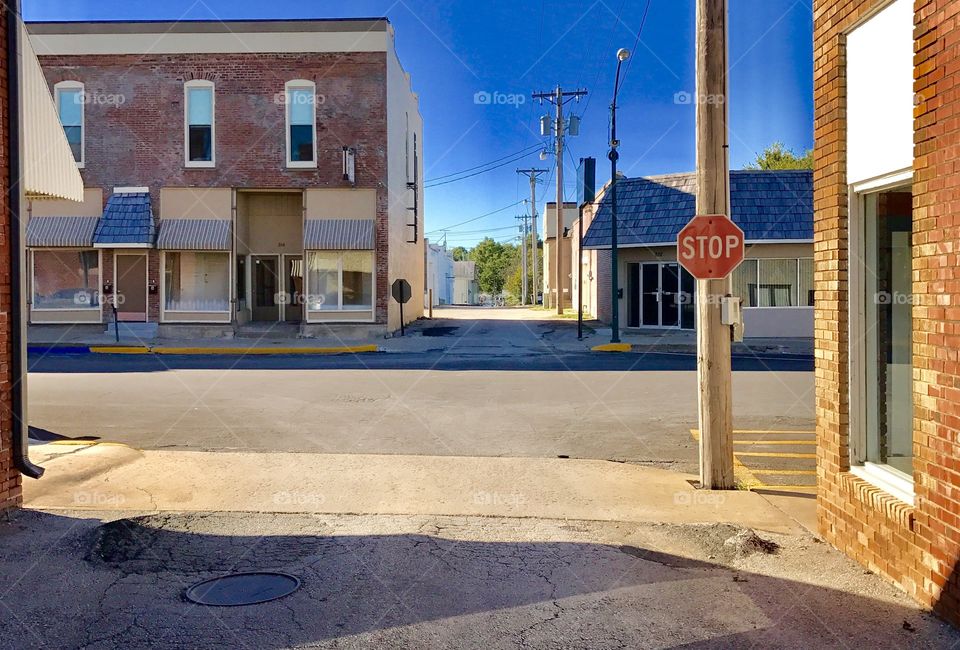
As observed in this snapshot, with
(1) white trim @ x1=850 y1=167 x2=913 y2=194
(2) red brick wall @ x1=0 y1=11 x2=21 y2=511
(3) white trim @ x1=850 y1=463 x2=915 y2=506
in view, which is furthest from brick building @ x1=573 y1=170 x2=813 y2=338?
(2) red brick wall @ x1=0 y1=11 x2=21 y2=511

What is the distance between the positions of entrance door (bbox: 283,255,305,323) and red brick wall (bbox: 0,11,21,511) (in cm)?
2231

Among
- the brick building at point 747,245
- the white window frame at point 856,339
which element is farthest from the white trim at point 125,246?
the white window frame at point 856,339

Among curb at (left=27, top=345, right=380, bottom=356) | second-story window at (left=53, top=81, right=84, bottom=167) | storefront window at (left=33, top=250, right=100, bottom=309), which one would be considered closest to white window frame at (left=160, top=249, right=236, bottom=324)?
storefront window at (left=33, top=250, right=100, bottom=309)

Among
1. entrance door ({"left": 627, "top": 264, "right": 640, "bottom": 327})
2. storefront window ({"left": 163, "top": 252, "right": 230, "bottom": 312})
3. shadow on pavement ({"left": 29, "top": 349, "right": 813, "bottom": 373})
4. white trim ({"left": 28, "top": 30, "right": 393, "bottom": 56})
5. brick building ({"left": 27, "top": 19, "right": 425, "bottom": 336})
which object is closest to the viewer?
shadow on pavement ({"left": 29, "top": 349, "right": 813, "bottom": 373})

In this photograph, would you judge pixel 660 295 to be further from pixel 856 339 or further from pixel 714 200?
pixel 856 339

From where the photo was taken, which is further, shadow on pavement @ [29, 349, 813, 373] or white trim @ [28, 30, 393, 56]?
white trim @ [28, 30, 393, 56]

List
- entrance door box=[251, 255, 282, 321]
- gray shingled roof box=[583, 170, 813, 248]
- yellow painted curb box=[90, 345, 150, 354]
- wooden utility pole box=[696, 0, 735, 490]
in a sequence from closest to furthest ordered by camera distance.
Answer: wooden utility pole box=[696, 0, 735, 490] → yellow painted curb box=[90, 345, 150, 354] → gray shingled roof box=[583, 170, 813, 248] → entrance door box=[251, 255, 282, 321]

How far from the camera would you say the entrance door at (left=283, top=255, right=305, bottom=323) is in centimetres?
2908

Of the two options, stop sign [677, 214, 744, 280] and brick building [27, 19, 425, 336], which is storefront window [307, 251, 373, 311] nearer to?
brick building [27, 19, 425, 336]

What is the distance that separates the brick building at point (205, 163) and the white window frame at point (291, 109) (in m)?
0.04

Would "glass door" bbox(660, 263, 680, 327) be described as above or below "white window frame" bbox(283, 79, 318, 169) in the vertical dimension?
below

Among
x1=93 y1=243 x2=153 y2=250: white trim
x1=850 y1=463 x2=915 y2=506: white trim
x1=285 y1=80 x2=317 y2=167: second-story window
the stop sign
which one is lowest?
x1=850 y1=463 x2=915 y2=506: white trim

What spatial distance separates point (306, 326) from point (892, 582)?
23516 millimetres

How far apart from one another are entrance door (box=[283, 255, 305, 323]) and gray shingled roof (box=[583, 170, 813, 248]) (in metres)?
10.1
